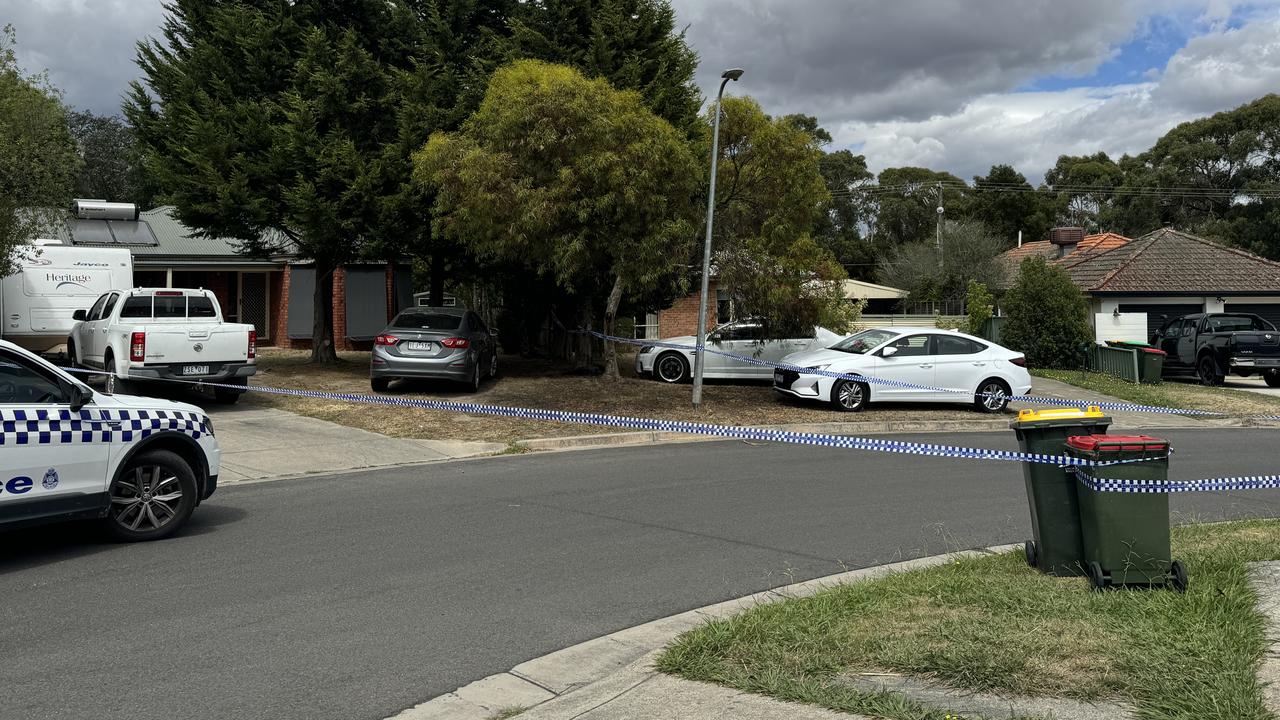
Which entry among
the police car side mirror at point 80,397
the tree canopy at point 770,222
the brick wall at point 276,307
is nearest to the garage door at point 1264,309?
the tree canopy at point 770,222

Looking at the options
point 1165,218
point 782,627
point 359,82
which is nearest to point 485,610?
point 782,627

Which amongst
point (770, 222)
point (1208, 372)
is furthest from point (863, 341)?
point (1208, 372)

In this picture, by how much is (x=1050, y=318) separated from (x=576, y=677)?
2291 centimetres

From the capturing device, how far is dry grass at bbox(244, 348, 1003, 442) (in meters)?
14.5

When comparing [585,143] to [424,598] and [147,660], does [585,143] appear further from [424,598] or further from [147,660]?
[147,660]

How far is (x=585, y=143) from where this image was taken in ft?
52.2

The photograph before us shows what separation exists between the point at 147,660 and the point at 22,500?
2.32 m

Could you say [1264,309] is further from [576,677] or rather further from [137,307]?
[576,677]

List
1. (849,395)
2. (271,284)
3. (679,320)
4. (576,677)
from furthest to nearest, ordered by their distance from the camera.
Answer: (679,320) < (271,284) < (849,395) < (576,677)

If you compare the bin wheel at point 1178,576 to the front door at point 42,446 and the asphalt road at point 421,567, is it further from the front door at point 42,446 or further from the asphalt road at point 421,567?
the front door at point 42,446

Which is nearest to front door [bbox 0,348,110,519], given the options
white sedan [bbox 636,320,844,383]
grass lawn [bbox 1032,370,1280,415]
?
white sedan [bbox 636,320,844,383]

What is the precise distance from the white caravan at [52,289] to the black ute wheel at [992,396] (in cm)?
1656

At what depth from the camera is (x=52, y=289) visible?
65.5 ft

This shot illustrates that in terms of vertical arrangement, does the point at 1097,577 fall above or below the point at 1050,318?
below
